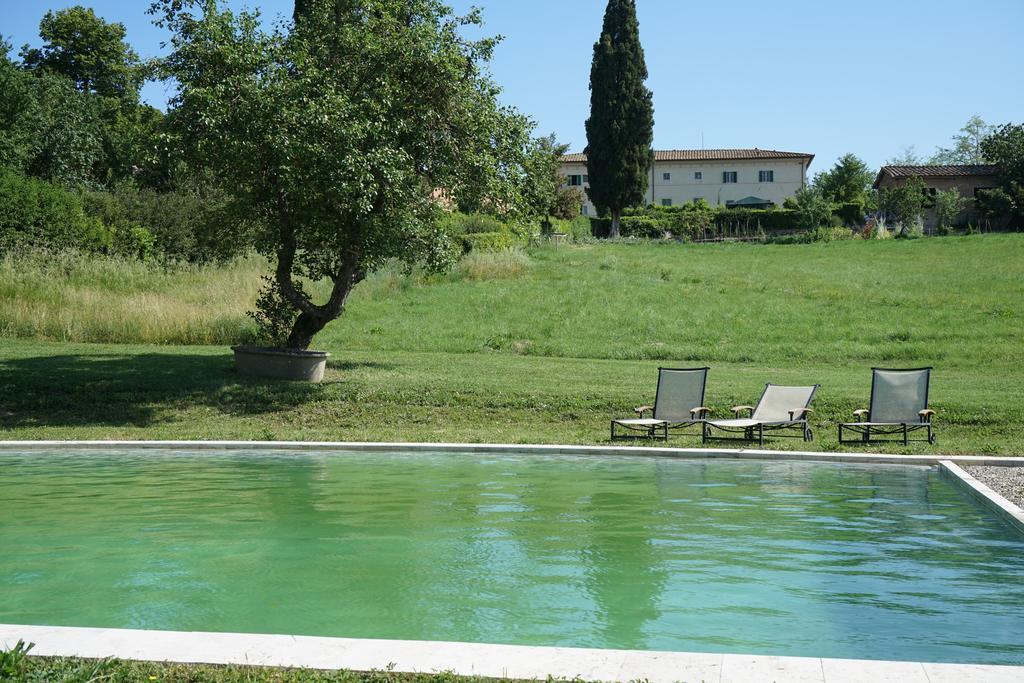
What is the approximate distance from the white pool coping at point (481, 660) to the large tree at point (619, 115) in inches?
2143

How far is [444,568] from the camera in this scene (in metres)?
8.16

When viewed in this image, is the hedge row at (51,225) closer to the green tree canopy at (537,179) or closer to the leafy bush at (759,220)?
the green tree canopy at (537,179)

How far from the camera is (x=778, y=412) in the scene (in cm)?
1582

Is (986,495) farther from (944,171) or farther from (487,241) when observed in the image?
(944,171)

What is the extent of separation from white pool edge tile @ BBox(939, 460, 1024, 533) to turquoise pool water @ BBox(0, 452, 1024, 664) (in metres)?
0.15

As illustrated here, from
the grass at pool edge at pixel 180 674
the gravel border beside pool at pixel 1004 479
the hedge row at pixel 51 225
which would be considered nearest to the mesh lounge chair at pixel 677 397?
the gravel border beside pool at pixel 1004 479

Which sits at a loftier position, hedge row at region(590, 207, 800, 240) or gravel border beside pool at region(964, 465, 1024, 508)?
hedge row at region(590, 207, 800, 240)

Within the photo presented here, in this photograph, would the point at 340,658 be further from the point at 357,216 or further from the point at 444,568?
the point at 357,216

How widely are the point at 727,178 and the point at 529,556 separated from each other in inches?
3121

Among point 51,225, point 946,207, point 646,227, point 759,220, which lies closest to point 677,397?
point 51,225

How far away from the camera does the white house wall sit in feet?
274

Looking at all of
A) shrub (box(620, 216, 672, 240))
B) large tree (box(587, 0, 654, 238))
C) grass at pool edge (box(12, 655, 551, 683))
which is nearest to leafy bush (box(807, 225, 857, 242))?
shrub (box(620, 216, 672, 240))

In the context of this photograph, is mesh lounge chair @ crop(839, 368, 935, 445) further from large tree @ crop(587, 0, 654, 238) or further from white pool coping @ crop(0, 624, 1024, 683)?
large tree @ crop(587, 0, 654, 238)

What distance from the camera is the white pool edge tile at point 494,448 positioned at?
13.9 meters
